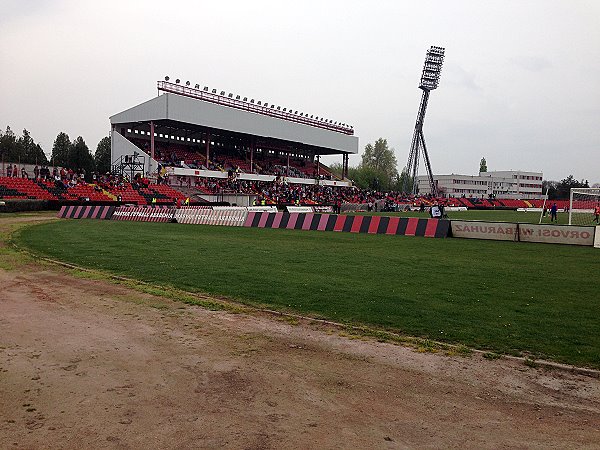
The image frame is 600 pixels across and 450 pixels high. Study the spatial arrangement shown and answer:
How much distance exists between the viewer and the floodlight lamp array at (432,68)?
9349cm

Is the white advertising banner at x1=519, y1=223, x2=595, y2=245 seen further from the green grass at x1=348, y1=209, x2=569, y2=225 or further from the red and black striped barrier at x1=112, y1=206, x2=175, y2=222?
the red and black striped barrier at x1=112, y1=206, x2=175, y2=222

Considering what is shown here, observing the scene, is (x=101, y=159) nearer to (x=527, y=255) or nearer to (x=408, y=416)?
(x=527, y=255)

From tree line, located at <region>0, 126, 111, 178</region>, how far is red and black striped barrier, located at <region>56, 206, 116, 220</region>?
5751cm

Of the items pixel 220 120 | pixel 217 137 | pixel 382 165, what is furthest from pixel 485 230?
pixel 382 165

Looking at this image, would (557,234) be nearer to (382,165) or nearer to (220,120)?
(220,120)

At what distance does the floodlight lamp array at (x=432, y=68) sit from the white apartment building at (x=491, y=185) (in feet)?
143

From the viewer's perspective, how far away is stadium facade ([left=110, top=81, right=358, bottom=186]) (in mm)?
60312

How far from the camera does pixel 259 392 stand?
5.13 meters

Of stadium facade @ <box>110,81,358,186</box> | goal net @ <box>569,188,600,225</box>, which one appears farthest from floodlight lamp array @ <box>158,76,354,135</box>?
goal net @ <box>569,188,600,225</box>

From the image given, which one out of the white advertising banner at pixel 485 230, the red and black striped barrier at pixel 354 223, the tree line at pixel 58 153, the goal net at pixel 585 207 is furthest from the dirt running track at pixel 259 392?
the tree line at pixel 58 153

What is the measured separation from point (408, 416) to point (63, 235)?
21.0 metres

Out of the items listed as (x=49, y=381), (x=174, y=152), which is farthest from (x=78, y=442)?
(x=174, y=152)

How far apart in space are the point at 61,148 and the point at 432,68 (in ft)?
272

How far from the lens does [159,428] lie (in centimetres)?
429
